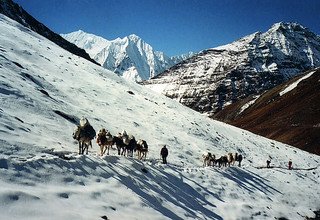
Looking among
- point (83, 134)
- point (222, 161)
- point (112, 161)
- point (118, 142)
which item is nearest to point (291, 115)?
point (222, 161)

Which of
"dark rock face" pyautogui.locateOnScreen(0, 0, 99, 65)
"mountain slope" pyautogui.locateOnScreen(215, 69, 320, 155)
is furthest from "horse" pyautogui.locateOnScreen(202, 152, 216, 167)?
"dark rock face" pyautogui.locateOnScreen(0, 0, 99, 65)

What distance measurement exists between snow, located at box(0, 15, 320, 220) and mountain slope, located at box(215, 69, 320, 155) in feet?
123

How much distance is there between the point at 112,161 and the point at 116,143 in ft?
12.4

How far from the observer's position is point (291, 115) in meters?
112

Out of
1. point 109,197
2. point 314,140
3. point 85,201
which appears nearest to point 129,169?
point 109,197

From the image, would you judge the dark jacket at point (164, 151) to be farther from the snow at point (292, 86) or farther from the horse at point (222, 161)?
the snow at point (292, 86)

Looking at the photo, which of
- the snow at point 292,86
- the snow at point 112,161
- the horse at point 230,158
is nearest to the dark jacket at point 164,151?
the snow at point 112,161

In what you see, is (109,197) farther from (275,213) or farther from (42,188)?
(275,213)

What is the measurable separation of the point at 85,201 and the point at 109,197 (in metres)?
1.86

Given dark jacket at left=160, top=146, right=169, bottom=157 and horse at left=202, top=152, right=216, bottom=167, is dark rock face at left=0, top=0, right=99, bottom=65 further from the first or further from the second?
dark jacket at left=160, top=146, right=169, bottom=157

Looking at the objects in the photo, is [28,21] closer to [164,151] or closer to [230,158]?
[230,158]

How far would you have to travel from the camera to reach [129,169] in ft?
79.3

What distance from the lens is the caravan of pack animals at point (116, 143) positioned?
24391mm

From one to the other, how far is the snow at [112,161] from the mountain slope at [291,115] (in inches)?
1480
